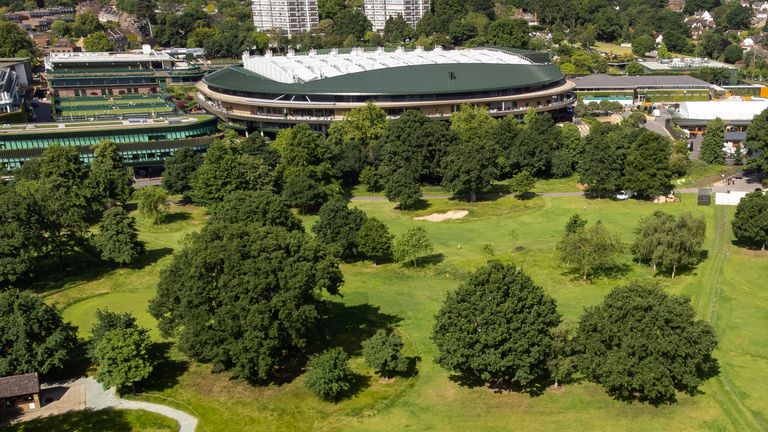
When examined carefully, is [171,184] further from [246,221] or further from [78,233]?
[246,221]

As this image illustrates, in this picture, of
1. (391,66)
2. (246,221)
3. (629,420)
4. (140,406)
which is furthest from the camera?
(391,66)

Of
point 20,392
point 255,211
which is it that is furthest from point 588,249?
point 20,392

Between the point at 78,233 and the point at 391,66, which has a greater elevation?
the point at 391,66

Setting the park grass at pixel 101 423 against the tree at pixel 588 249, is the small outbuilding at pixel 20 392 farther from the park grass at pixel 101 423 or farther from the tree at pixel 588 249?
the tree at pixel 588 249

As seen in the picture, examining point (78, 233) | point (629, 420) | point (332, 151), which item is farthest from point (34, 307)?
point (332, 151)

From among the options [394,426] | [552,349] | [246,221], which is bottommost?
[394,426]

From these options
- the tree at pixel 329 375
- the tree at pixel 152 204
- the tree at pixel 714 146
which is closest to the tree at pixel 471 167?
the tree at pixel 714 146

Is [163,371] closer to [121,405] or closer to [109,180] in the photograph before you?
[121,405]
